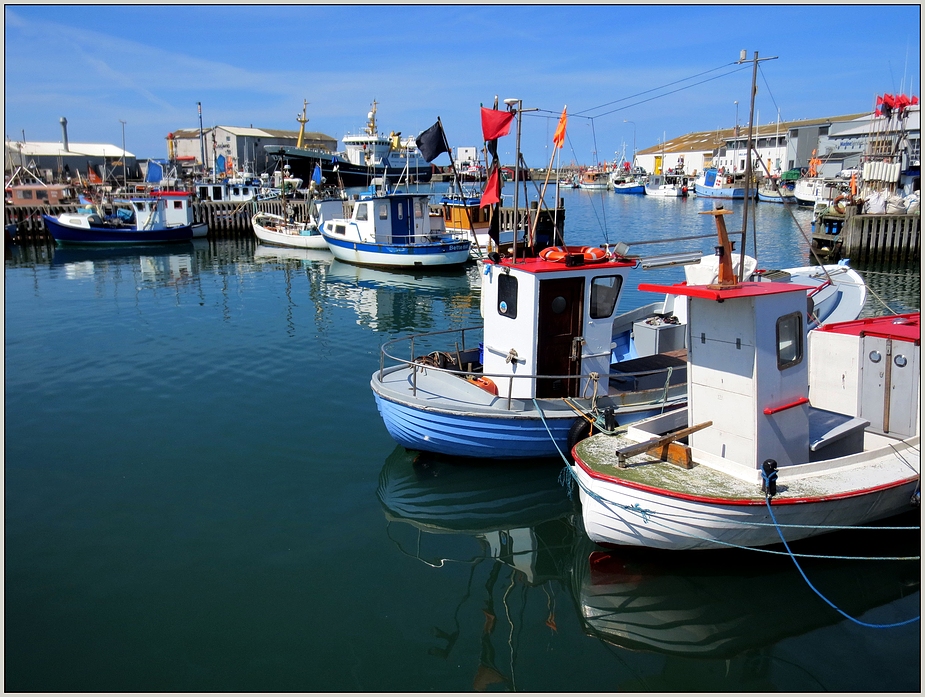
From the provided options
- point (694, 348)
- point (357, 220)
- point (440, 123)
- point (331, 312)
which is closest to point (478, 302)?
point (331, 312)

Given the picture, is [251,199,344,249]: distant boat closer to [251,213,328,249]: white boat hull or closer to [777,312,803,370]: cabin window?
[251,213,328,249]: white boat hull

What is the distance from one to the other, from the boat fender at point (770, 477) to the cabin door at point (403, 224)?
1156 inches

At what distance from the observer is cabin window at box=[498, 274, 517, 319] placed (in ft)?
37.4

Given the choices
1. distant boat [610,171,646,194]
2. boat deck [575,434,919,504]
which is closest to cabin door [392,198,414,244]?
boat deck [575,434,919,504]

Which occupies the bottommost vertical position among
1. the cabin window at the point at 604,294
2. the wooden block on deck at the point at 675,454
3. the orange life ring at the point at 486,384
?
the wooden block on deck at the point at 675,454

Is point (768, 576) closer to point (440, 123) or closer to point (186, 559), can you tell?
point (186, 559)

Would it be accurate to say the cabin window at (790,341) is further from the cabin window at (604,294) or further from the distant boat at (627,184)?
the distant boat at (627,184)

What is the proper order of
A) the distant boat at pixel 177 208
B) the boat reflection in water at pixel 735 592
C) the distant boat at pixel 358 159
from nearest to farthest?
1. the boat reflection in water at pixel 735 592
2. the distant boat at pixel 177 208
3. the distant boat at pixel 358 159

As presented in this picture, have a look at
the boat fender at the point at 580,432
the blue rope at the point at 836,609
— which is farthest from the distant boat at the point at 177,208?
the blue rope at the point at 836,609

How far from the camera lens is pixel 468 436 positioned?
11.2 meters

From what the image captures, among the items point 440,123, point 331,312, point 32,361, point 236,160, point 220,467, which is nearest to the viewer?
point 220,467

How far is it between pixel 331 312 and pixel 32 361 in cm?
980

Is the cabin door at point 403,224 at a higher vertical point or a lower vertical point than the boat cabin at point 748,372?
higher

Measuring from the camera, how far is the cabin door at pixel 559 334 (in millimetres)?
11234
